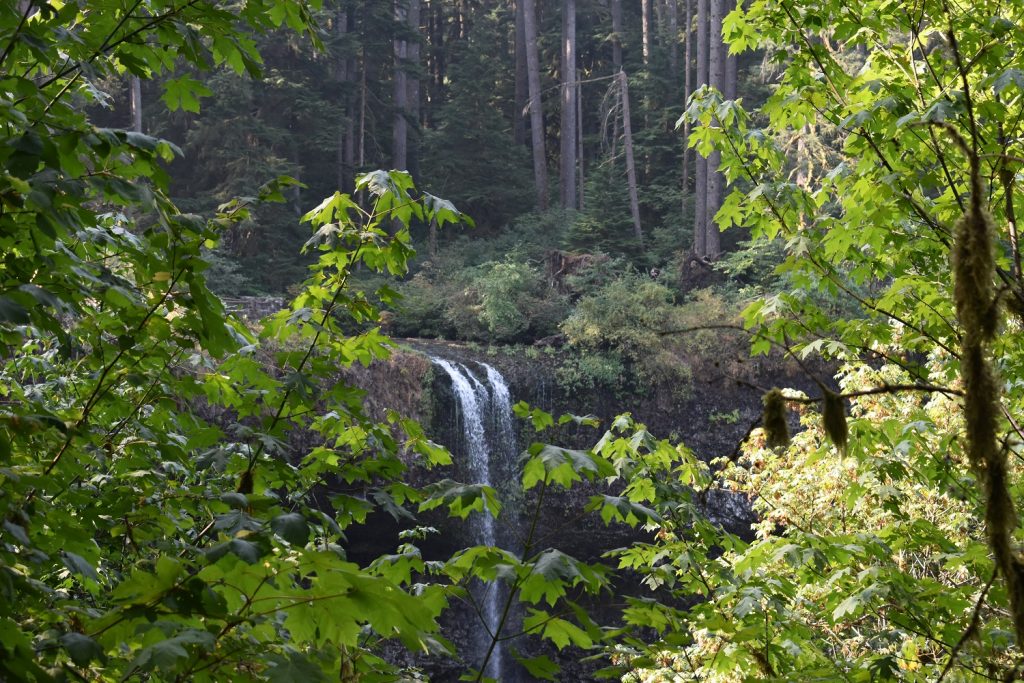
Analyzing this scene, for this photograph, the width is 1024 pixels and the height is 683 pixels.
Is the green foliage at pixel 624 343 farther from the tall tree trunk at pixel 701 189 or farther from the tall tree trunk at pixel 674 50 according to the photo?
the tall tree trunk at pixel 674 50

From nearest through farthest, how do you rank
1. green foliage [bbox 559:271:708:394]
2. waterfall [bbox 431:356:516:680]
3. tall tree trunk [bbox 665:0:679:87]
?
waterfall [bbox 431:356:516:680]
green foliage [bbox 559:271:708:394]
tall tree trunk [bbox 665:0:679:87]

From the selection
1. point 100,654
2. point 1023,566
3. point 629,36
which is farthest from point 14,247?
point 629,36

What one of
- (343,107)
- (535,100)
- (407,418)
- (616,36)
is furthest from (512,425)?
(616,36)

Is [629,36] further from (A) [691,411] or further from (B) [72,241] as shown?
(B) [72,241]

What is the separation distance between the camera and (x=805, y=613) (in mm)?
7039

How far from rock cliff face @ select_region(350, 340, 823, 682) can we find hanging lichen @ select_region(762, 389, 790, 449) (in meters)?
11.5

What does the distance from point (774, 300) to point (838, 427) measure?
7.93 feet

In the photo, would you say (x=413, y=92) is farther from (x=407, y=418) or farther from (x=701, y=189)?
(x=407, y=418)

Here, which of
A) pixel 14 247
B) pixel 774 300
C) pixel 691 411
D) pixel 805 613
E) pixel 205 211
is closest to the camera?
pixel 14 247

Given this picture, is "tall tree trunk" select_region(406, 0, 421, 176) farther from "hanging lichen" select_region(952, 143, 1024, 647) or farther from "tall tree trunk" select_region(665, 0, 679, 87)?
"hanging lichen" select_region(952, 143, 1024, 647)

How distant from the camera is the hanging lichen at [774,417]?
62.8 inches

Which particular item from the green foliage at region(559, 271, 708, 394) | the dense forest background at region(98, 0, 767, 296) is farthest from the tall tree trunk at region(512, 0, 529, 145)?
the green foliage at region(559, 271, 708, 394)

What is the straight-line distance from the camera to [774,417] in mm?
1604

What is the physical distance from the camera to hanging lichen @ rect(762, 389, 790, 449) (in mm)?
1595
